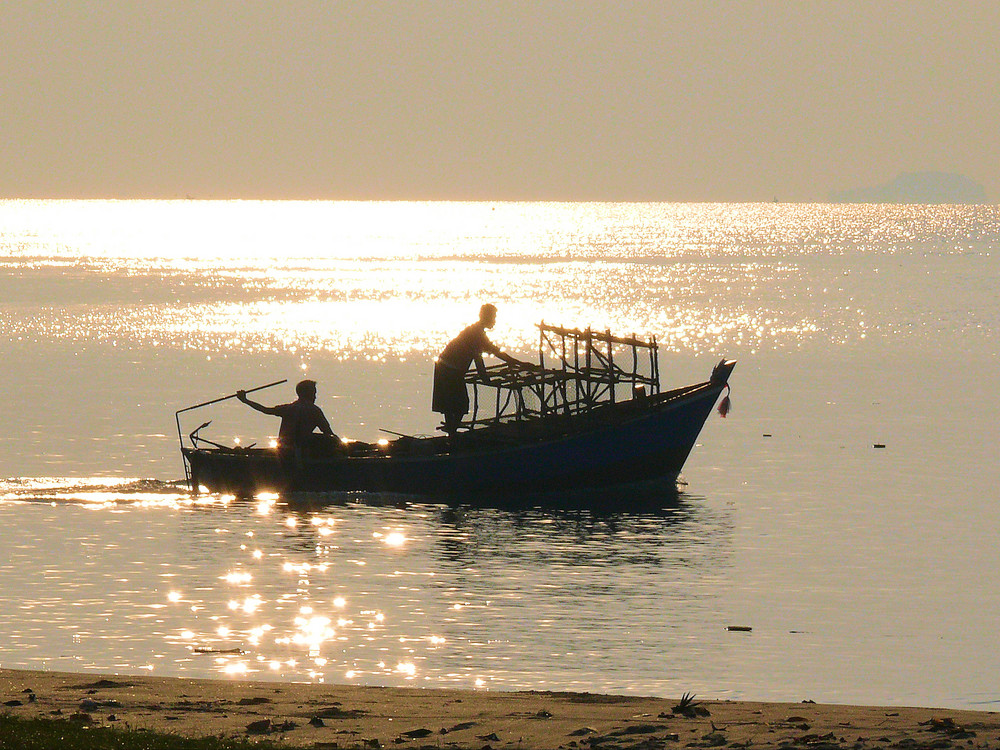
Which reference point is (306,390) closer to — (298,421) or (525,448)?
(298,421)

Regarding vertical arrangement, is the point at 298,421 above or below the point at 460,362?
below

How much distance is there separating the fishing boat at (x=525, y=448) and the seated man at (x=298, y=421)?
0.43 ft

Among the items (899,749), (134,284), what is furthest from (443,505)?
(134,284)

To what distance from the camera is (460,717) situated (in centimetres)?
1339

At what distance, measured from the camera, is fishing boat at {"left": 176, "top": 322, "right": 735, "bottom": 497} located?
29.0m

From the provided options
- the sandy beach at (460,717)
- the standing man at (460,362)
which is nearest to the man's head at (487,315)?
the standing man at (460,362)

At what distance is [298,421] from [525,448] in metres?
4.09

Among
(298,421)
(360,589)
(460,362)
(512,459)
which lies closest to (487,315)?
(460,362)

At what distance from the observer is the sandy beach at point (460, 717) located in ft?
40.7

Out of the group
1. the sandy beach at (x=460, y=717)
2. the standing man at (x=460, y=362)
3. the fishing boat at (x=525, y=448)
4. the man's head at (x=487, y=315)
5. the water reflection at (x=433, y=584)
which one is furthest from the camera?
the fishing boat at (x=525, y=448)

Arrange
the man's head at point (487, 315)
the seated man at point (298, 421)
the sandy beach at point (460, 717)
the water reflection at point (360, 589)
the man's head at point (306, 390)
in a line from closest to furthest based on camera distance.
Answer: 1. the sandy beach at point (460, 717)
2. the water reflection at point (360, 589)
3. the man's head at point (487, 315)
4. the man's head at point (306, 390)
5. the seated man at point (298, 421)

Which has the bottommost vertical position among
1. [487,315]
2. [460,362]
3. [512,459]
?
[512,459]

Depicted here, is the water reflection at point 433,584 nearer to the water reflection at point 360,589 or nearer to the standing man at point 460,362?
the water reflection at point 360,589

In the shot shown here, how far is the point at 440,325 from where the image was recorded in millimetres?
88500
